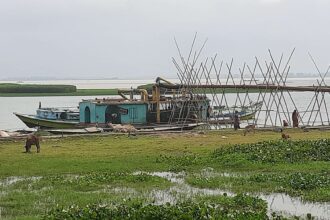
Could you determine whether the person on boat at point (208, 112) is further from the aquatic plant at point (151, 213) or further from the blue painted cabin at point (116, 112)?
the aquatic plant at point (151, 213)

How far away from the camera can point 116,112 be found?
40188 mm

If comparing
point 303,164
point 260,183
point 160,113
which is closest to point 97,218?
point 260,183

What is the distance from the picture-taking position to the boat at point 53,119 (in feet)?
137

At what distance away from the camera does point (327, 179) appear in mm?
15070

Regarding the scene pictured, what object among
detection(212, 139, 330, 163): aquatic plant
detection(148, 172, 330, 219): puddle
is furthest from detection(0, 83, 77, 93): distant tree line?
detection(148, 172, 330, 219): puddle

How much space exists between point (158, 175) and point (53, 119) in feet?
85.9

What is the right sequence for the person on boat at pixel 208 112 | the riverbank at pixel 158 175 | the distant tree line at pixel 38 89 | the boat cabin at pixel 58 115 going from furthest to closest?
the distant tree line at pixel 38 89 < the boat cabin at pixel 58 115 < the person on boat at pixel 208 112 < the riverbank at pixel 158 175

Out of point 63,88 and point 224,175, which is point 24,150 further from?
point 63,88

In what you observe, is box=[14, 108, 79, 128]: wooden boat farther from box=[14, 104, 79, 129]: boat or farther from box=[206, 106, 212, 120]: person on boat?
box=[206, 106, 212, 120]: person on boat

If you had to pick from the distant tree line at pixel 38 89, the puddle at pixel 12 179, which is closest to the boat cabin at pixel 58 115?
the puddle at pixel 12 179

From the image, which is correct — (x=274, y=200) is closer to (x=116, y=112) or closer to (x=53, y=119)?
(x=116, y=112)

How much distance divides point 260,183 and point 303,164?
3658mm

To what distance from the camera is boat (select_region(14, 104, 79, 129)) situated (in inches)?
1639

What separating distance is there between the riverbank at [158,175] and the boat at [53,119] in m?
14.8
